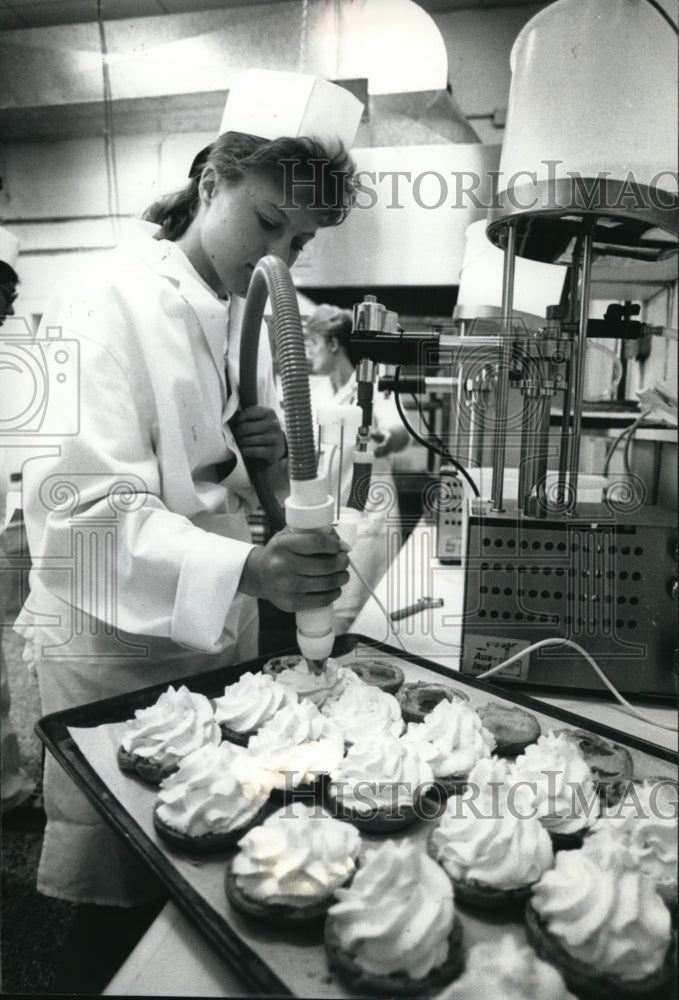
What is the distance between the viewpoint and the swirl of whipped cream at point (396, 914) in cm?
65

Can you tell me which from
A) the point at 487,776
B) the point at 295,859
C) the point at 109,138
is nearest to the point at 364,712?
the point at 487,776

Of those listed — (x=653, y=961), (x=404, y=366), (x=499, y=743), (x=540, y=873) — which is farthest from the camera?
(x=404, y=366)

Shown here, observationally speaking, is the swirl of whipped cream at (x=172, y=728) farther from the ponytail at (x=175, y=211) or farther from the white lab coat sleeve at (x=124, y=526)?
the ponytail at (x=175, y=211)

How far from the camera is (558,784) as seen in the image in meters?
0.90

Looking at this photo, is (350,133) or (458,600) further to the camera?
(458,600)

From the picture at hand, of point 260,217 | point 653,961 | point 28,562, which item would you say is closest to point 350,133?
point 260,217

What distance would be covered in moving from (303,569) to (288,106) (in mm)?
783

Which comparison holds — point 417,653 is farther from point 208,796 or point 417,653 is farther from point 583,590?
point 208,796

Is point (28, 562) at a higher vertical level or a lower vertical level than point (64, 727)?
higher

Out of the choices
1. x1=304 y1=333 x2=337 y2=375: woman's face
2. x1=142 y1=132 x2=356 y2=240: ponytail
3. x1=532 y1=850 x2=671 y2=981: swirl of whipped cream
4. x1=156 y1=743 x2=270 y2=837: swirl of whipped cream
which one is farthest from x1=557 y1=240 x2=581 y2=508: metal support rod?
x1=304 y1=333 x2=337 y2=375: woman's face

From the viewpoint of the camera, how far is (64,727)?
40.9 inches

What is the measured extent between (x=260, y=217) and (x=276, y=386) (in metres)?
0.59

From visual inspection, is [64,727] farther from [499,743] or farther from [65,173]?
[65,173]

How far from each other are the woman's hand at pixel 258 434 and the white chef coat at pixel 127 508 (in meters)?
0.03
